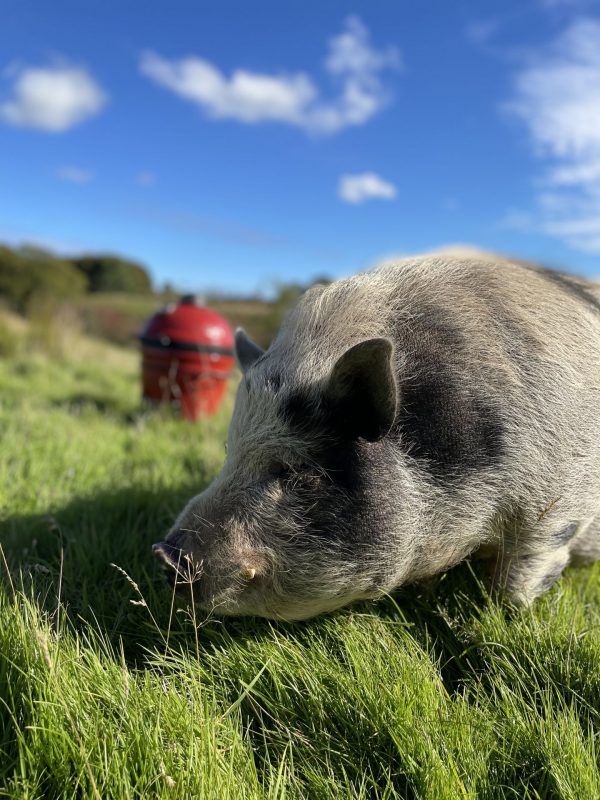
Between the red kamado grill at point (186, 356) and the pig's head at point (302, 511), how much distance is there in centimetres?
447

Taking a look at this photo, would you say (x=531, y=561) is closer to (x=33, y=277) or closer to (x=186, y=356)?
(x=186, y=356)

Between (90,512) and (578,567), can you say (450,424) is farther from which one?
(90,512)

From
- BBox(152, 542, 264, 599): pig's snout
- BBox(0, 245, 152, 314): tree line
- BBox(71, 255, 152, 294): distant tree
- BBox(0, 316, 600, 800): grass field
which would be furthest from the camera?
BBox(71, 255, 152, 294): distant tree

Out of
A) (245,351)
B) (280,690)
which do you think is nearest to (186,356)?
(245,351)

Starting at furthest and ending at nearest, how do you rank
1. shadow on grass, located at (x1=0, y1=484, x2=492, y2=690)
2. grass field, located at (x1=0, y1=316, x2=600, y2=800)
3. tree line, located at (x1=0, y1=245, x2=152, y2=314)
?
tree line, located at (x1=0, y1=245, x2=152, y2=314) → shadow on grass, located at (x1=0, y1=484, x2=492, y2=690) → grass field, located at (x1=0, y1=316, x2=600, y2=800)

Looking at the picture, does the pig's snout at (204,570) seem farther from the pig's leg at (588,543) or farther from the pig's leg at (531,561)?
the pig's leg at (588,543)

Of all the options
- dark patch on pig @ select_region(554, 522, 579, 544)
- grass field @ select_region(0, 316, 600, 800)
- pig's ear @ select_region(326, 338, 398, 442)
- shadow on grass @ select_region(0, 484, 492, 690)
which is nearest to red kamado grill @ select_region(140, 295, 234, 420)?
shadow on grass @ select_region(0, 484, 492, 690)

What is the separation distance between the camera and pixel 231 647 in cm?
256

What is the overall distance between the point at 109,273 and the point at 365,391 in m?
44.8

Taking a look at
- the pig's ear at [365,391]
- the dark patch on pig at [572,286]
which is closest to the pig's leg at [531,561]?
the pig's ear at [365,391]

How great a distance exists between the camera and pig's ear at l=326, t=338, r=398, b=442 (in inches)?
89.3

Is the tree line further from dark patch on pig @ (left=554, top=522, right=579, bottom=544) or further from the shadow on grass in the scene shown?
dark patch on pig @ (left=554, top=522, right=579, bottom=544)

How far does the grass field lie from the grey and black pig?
25cm

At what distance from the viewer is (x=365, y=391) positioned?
2361mm
